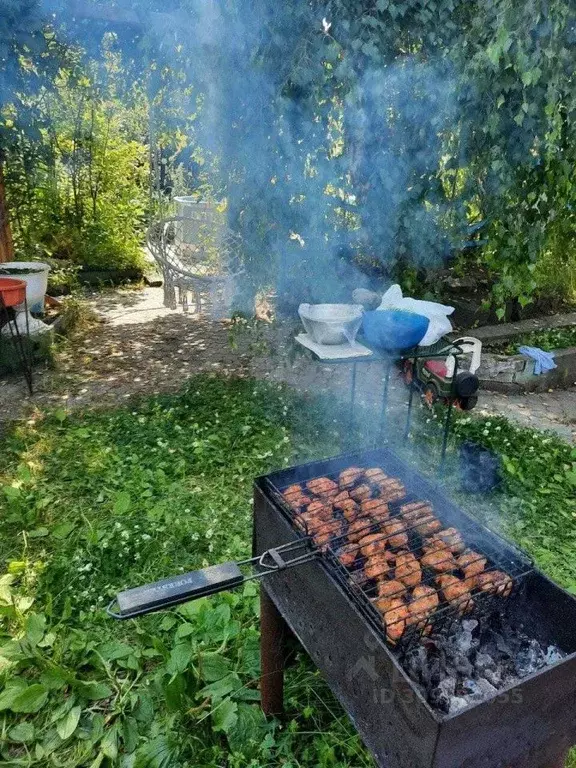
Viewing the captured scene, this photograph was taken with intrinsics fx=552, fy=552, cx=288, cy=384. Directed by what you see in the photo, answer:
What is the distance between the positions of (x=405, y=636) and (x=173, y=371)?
443 cm

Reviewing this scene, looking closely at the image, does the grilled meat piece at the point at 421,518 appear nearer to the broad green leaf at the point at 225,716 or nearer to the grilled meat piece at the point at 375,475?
the grilled meat piece at the point at 375,475

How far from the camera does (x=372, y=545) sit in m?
1.92

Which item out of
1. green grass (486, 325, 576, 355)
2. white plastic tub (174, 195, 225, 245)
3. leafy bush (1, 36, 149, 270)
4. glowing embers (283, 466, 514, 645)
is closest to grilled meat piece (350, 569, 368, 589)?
glowing embers (283, 466, 514, 645)

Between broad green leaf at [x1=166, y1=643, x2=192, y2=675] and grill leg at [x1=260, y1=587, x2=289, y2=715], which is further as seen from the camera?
broad green leaf at [x1=166, y1=643, x2=192, y2=675]

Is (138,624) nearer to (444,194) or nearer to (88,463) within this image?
(88,463)

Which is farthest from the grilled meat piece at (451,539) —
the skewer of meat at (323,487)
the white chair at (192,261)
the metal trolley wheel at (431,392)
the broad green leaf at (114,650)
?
the white chair at (192,261)

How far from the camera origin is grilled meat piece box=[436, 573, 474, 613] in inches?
65.5

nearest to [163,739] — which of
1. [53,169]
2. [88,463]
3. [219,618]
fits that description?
[219,618]

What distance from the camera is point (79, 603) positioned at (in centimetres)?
282

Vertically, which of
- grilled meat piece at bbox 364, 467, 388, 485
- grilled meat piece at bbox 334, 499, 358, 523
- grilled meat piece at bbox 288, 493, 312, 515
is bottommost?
grilled meat piece at bbox 334, 499, 358, 523

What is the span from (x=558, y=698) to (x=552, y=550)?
6.77 ft

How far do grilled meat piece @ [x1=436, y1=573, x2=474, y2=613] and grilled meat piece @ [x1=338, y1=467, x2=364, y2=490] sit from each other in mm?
547

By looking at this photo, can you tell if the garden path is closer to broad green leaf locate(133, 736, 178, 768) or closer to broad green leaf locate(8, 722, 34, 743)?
broad green leaf locate(8, 722, 34, 743)

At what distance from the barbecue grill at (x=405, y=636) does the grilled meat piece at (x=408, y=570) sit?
0.07m
